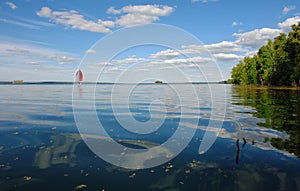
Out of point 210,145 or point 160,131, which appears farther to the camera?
point 160,131

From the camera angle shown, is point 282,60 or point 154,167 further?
point 282,60

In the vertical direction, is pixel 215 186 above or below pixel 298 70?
below

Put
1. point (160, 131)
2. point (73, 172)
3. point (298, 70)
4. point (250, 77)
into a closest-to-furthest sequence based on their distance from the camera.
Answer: point (73, 172)
point (160, 131)
point (298, 70)
point (250, 77)

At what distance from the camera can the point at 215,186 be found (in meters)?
7.13

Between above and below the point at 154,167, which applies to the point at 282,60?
above

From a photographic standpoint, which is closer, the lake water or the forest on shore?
the lake water

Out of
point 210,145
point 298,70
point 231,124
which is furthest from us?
point 298,70

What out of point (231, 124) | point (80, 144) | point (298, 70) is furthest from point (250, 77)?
point (80, 144)

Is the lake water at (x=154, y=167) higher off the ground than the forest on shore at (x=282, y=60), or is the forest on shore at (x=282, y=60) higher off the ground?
the forest on shore at (x=282, y=60)

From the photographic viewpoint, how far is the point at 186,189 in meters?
6.95

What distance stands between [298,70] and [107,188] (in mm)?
81512

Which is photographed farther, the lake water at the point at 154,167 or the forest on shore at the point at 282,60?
the forest on shore at the point at 282,60

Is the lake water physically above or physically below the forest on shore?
below

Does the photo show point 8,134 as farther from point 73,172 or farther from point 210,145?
point 210,145
